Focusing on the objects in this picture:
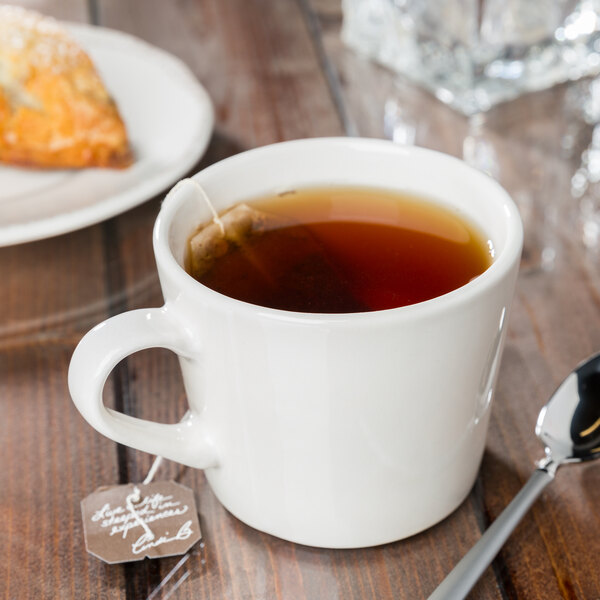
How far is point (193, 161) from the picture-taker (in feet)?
2.95

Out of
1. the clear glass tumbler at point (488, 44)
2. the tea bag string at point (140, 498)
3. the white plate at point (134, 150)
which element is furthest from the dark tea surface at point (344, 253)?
the clear glass tumbler at point (488, 44)

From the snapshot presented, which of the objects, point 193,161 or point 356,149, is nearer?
point 356,149

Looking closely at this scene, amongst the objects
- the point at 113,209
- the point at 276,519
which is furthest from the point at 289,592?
the point at 113,209

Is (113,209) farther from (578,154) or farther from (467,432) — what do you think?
(578,154)

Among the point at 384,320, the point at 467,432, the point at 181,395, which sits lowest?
the point at 181,395

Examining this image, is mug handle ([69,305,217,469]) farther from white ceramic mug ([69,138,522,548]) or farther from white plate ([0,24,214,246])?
white plate ([0,24,214,246])

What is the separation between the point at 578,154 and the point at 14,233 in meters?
0.65

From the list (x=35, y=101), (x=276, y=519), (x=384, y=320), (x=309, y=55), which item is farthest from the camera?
(x=309, y=55)

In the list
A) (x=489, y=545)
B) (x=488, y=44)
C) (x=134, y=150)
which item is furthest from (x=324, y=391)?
(x=488, y=44)

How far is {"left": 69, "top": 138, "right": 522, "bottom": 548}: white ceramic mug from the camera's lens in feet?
1.53

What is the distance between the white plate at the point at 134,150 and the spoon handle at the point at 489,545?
46 cm

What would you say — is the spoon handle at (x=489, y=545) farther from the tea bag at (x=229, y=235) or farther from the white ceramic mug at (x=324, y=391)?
the tea bag at (x=229, y=235)

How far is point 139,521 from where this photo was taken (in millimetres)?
583

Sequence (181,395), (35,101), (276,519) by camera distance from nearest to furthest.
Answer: (276,519)
(181,395)
(35,101)
